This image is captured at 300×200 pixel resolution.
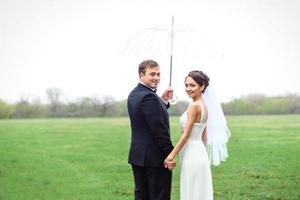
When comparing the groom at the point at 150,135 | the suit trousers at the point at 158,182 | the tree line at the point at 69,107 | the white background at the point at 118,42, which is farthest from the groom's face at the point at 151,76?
the tree line at the point at 69,107

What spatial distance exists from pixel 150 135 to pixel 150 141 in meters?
0.04

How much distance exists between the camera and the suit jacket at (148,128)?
10.2 feet

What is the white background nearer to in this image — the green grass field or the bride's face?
the green grass field

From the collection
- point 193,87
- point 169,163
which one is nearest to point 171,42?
point 193,87

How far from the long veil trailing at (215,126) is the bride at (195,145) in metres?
0.03

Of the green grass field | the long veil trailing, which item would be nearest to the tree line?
the green grass field

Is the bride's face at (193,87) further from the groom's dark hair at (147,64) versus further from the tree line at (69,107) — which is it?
the tree line at (69,107)

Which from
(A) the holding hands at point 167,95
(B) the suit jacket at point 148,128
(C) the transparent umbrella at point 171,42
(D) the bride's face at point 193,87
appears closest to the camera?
(B) the suit jacket at point 148,128

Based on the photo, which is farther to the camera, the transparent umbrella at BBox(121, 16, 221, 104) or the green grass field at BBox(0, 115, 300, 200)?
the green grass field at BBox(0, 115, 300, 200)

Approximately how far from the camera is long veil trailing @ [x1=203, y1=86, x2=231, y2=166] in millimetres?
3408

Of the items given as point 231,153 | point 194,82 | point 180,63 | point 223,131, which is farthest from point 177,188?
point 194,82

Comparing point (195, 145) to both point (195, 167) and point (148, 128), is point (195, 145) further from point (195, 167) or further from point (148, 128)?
point (148, 128)

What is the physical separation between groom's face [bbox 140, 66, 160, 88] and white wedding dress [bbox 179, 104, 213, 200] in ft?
1.04

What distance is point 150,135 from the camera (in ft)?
10.5
